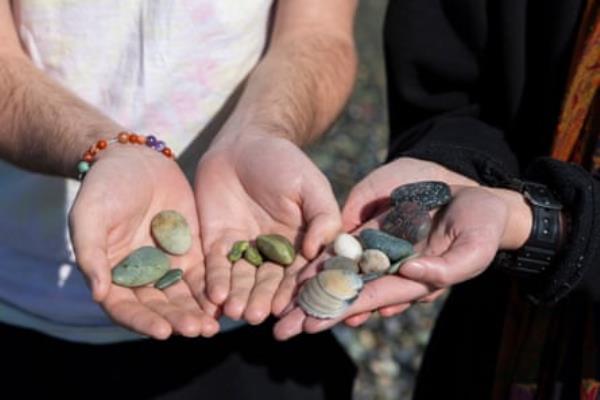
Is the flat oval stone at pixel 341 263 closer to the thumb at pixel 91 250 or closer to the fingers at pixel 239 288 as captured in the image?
the fingers at pixel 239 288

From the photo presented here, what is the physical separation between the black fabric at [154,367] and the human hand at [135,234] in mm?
245

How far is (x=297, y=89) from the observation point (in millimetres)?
1792

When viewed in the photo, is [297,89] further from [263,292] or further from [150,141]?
[263,292]

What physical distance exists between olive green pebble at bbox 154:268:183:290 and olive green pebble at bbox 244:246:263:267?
0.30 feet

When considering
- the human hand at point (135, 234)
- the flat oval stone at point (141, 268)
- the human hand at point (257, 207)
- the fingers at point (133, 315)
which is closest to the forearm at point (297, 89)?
the human hand at point (257, 207)

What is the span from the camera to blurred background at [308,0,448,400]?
305 centimetres

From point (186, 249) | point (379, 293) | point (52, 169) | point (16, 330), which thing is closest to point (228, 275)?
point (186, 249)

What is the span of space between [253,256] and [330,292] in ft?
0.56

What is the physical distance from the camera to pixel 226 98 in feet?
5.89

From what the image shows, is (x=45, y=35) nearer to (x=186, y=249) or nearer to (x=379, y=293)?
(x=186, y=249)

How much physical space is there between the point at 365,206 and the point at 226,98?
29cm

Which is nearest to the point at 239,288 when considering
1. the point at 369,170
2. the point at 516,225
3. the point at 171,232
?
the point at 171,232

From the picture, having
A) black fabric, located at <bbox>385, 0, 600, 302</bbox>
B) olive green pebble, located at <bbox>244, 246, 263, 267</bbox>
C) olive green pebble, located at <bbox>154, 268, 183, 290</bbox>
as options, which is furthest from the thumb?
black fabric, located at <bbox>385, 0, 600, 302</bbox>

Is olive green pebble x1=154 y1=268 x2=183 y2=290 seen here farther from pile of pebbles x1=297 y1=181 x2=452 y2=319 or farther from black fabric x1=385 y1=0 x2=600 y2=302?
black fabric x1=385 y1=0 x2=600 y2=302
